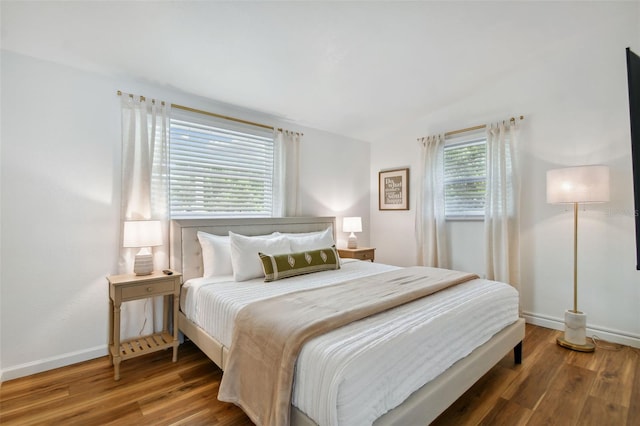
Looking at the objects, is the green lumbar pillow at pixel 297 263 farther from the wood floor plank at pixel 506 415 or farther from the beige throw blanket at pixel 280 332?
the wood floor plank at pixel 506 415

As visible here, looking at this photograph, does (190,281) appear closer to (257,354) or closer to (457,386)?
(257,354)

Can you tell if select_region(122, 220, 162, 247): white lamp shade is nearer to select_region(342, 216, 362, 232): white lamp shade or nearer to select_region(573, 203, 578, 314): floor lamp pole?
select_region(342, 216, 362, 232): white lamp shade

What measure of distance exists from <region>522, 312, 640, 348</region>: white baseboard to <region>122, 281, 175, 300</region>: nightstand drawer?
→ 3702 millimetres

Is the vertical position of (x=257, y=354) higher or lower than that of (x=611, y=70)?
lower

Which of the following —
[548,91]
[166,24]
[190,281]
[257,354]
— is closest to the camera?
[257,354]

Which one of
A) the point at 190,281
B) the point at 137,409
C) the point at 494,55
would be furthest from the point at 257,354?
the point at 494,55

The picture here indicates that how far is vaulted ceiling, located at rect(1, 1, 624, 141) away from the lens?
6.68 feet

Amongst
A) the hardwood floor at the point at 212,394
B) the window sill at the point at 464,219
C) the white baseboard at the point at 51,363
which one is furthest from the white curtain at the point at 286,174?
the white baseboard at the point at 51,363

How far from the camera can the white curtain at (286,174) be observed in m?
3.67

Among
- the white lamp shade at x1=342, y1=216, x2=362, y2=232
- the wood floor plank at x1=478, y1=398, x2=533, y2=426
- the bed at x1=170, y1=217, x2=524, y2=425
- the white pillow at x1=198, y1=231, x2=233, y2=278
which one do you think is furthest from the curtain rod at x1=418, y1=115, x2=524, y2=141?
the white pillow at x1=198, y1=231, x2=233, y2=278

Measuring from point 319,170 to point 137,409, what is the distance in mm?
3209

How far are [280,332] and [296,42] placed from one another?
224cm

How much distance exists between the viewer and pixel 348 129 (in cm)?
436

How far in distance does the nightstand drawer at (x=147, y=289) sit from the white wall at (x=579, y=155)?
345cm
